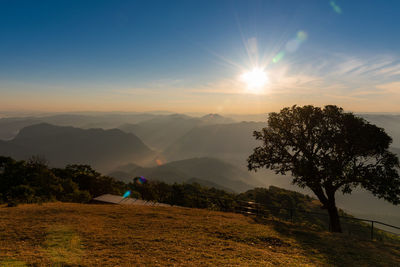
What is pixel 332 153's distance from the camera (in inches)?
811

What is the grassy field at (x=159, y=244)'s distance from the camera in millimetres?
9188

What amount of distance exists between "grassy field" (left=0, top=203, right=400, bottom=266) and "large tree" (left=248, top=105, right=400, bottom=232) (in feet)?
18.4

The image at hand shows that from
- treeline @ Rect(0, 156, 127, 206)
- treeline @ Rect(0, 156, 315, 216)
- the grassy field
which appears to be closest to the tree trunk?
the grassy field

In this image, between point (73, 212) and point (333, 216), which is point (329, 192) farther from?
point (73, 212)

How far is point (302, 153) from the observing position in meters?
22.4

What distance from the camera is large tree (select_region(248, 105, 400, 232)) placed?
1930cm

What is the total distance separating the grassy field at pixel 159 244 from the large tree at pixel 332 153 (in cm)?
561

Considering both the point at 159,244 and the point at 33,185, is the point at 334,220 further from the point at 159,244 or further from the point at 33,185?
the point at 33,185

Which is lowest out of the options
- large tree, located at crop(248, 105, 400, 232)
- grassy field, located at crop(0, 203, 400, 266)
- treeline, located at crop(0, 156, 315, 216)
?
treeline, located at crop(0, 156, 315, 216)

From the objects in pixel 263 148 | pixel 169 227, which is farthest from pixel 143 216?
pixel 263 148

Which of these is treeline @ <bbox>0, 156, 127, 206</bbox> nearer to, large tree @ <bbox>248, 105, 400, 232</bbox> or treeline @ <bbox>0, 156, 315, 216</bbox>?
treeline @ <bbox>0, 156, 315, 216</bbox>

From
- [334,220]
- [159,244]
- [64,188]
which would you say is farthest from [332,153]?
[64,188]

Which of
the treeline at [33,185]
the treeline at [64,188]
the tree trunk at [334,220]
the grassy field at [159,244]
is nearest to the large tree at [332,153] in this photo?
the tree trunk at [334,220]

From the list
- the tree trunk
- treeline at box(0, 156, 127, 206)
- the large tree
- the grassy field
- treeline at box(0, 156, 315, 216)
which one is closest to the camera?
the grassy field
